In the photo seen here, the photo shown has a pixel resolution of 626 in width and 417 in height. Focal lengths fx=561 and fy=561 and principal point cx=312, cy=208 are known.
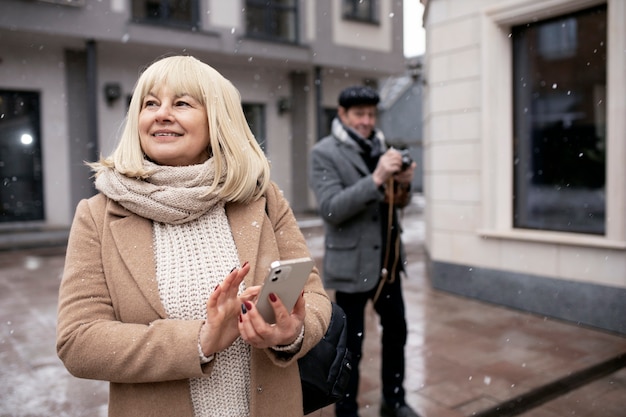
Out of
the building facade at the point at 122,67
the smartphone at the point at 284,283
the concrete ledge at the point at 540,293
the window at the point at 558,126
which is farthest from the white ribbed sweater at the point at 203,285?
the building facade at the point at 122,67

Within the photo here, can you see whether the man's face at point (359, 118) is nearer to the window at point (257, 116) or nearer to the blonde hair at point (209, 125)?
the blonde hair at point (209, 125)

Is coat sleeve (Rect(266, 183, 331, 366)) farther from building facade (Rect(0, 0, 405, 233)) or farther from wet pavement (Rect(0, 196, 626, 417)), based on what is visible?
building facade (Rect(0, 0, 405, 233))

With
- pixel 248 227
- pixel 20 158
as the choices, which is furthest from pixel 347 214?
pixel 20 158

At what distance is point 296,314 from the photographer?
4.82 feet

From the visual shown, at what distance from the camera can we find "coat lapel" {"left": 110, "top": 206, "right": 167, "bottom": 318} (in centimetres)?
149

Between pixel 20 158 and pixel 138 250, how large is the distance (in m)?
13.3

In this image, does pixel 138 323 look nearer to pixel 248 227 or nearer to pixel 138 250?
pixel 138 250

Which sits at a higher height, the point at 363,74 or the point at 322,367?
the point at 363,74

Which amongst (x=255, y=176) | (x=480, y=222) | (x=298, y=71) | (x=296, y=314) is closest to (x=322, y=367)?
(x=296, y=314)

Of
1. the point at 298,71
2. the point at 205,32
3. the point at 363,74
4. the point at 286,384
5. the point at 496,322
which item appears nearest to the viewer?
the point at 286,384

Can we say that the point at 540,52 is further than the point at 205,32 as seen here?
No

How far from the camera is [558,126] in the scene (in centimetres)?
612

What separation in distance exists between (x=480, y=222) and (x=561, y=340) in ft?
5.32

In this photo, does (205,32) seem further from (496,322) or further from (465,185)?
(496,322)
